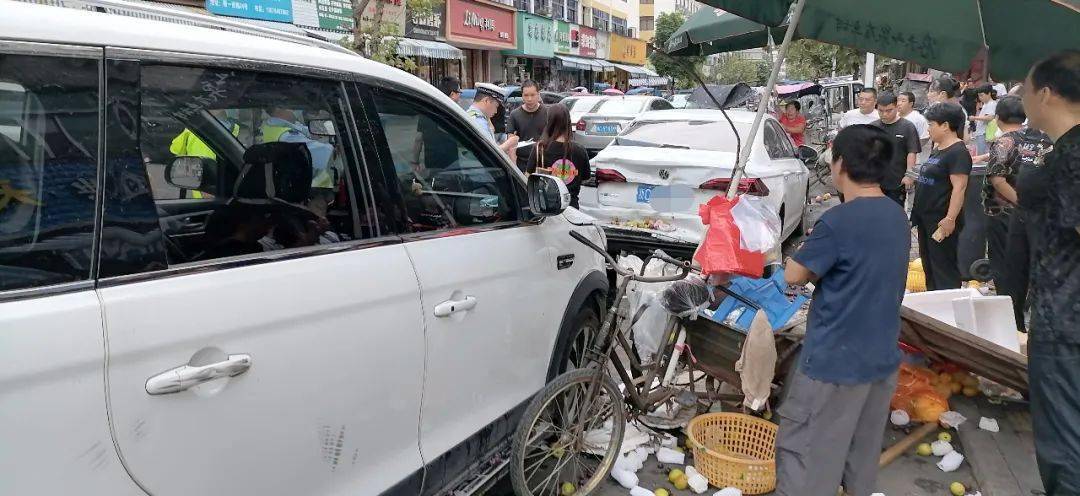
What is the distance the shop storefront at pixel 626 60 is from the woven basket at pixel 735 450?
41593mm

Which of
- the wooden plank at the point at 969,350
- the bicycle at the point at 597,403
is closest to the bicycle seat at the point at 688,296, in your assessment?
the bicycle at the point at 597,403

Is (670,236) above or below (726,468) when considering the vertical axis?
above

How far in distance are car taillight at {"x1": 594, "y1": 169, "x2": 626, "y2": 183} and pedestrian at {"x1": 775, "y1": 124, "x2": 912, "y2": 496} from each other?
11.8ft

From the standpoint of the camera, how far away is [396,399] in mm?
2119

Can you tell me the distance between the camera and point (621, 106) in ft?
49.2

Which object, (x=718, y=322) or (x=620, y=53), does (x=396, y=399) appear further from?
(x=620, y=53)

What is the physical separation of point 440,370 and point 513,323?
0.46 metres

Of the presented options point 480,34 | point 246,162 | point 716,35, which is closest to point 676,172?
point 716,35

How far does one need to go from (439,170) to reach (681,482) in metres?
1.81

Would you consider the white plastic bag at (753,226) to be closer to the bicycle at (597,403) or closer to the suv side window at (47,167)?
the bicycle at (597,403)

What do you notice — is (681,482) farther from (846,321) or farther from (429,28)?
(429,28)

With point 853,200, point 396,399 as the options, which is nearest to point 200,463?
point 396,399

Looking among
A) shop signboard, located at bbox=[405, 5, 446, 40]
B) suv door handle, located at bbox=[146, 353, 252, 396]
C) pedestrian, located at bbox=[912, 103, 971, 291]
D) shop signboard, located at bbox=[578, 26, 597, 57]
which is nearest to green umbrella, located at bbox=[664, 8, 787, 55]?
pedestrian, located at bbox=[912, 103, 971, 291]

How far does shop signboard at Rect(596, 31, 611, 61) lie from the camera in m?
42.6
